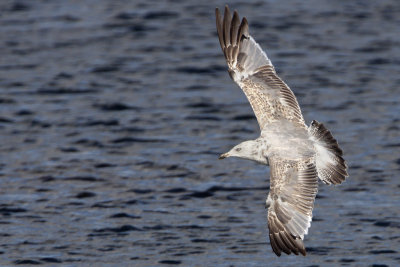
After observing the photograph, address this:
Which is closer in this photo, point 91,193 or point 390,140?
point 91,193

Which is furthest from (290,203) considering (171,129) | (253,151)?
(171,129)

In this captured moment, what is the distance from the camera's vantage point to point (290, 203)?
10.8 m

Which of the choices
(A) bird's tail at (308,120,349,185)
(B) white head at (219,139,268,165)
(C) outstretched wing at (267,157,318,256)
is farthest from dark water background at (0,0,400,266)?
(C) outstretched wing at (267,157,318,256)

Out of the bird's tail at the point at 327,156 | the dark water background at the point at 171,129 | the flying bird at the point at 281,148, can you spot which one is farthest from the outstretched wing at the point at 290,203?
the dark water background at the point at 171,129

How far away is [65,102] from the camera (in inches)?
723

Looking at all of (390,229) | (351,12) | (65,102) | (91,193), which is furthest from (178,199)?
(351,12)

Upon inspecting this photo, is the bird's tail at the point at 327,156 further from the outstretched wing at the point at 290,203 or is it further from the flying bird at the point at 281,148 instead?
the outstretched wing at the point at 290,203

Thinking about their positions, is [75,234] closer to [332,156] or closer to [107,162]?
[107,162]

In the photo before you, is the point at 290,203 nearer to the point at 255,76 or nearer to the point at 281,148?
the point at 281,148

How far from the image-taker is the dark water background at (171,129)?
1330cm

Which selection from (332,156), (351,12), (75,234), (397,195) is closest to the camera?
(332,156)

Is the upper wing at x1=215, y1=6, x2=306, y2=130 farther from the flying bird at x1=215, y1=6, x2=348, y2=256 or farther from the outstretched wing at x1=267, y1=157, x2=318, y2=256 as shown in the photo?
the outstretched wing at x1=267, y1=157, x2=318, y2=256

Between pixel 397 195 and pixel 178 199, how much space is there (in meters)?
3.19

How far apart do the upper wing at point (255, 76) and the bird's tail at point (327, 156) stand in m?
0.38
